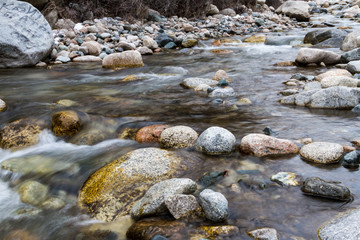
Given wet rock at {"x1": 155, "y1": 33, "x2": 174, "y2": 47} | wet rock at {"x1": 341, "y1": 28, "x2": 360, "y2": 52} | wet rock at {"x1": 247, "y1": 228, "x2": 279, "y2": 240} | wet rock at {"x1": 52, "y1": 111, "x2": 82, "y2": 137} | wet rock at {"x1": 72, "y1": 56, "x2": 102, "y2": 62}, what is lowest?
wet rock at {"x1": 72, "y1": 56, "x2": 102, "y2": 62}

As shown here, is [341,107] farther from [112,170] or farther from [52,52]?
[52,52]

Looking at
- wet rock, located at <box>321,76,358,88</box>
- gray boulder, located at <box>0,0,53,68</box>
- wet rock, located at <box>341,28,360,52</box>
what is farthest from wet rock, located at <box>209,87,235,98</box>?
wet rock, located at <box>341,28,360,52</box>

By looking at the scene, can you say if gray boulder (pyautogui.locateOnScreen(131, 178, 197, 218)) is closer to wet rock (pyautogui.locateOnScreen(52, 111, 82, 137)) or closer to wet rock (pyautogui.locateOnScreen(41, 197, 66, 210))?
wet rock (pyautogui.locateOnScreen(41, 197, 66, 210))

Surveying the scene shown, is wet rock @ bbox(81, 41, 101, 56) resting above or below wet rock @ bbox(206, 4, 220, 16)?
below

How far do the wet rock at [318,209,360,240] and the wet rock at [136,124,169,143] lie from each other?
2.13m

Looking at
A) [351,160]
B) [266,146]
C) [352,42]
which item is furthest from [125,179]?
[352,42]

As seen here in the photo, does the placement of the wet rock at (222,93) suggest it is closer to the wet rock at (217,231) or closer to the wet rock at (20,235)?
the wet rock at (217,231)

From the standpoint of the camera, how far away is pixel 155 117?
457cm

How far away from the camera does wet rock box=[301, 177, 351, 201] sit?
2.45 metres

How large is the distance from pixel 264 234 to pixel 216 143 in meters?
1.39

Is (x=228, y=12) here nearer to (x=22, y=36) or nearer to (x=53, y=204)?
(x=22, y=36)

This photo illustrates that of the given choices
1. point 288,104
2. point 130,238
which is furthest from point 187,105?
point 130,238

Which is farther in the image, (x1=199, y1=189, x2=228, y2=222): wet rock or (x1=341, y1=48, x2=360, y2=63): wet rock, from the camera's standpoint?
(x1=341, y1=48, x2=360, y2=63): wet rock

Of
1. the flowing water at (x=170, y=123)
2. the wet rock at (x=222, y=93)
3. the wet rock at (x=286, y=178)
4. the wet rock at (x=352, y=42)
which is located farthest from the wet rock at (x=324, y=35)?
the wet rock at (x=286, y=178)
